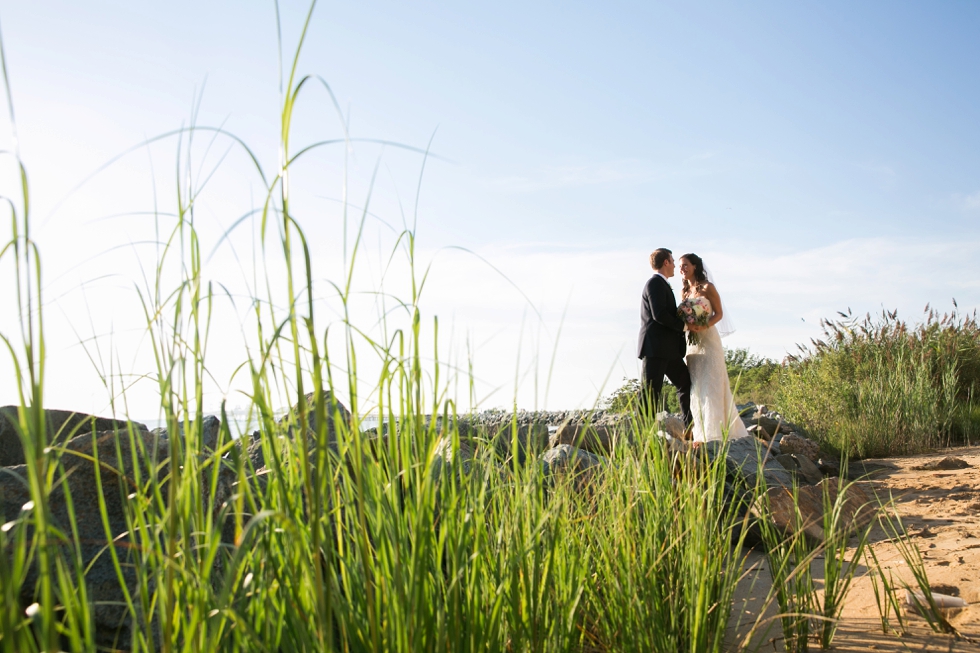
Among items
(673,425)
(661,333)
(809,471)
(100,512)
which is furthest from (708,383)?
(100,512)

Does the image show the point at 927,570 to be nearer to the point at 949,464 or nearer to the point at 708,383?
the point at 949,464

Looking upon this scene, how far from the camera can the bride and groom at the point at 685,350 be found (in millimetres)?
7535

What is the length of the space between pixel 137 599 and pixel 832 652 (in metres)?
2.02

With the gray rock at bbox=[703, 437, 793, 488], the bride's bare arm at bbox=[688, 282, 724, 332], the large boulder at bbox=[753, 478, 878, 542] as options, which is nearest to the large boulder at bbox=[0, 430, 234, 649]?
the large boulder at bbox=[753, 478, 878, 542]

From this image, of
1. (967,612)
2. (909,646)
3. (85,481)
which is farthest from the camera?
(967,612)

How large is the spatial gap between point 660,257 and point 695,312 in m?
A: 0.70

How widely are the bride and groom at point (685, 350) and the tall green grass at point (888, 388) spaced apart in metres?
1.73

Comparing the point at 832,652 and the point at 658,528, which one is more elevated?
the point at 658,528

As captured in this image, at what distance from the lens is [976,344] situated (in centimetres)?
1118

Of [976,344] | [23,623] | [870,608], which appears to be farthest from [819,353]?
[23,623]

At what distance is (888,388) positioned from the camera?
30.2 ft

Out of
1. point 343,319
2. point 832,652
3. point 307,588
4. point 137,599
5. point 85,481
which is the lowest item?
point 832,652

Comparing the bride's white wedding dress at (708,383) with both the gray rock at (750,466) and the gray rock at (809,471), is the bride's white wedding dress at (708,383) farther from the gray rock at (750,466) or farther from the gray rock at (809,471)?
the gray rock at (750,466)

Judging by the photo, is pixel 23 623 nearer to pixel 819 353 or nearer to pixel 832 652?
pixel 832 652
